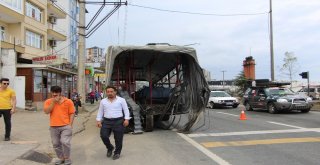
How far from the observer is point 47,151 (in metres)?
10.4

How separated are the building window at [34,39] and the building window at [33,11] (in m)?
1.54

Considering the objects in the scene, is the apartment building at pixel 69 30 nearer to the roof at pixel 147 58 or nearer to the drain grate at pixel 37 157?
the roof at pixel 147 58

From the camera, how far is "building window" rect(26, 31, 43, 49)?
37000mm

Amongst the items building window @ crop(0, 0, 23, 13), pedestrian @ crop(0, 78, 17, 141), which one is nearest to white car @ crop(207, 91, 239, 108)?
building window @ crop(0, 0, 23, 13)

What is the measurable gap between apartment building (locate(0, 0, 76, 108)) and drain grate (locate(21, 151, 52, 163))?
753 inches

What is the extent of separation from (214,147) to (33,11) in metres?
31.8

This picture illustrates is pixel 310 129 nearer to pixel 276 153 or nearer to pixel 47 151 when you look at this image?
pixel 276 153

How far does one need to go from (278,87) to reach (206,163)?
18010 mm

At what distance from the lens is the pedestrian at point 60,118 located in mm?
8305

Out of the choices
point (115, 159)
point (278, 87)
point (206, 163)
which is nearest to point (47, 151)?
point (115, 159)

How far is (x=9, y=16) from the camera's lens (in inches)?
1247


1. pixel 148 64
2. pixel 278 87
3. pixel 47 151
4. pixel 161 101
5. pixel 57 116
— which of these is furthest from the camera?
pixel 278 87

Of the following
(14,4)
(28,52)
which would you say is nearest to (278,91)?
(14,4)

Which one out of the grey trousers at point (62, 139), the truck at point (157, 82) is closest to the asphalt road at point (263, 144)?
the truck at point (157, 82)
